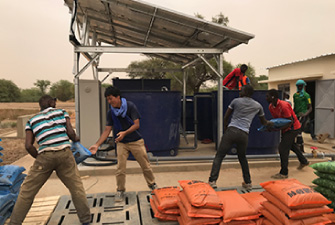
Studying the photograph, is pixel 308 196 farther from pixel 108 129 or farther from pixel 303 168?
pixel 303 168

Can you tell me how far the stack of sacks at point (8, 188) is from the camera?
10.6ft

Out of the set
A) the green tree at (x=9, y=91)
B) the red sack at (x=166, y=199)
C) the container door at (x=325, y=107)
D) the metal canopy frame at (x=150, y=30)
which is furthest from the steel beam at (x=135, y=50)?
the green tree at (x=9, y=91)

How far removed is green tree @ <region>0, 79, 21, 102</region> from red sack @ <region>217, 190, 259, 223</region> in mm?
59655

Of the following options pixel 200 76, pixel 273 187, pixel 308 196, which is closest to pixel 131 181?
pixel 273 187

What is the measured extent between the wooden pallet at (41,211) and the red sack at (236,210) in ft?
7.68

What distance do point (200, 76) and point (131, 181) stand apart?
21.2 metres

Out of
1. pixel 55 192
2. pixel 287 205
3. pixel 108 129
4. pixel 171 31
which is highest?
pixel 171 31

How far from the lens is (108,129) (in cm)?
417

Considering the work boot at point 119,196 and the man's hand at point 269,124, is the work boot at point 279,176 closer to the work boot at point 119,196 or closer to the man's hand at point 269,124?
the man's hand at point 269,124

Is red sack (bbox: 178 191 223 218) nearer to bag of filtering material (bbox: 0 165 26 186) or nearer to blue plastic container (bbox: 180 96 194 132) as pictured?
bag of filtering material (bbox: 0 165 26 186)

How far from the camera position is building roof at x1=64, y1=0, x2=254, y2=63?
5898mm

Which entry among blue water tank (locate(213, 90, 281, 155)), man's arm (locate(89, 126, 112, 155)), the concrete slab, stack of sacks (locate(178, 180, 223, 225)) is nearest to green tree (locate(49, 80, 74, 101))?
the concrete slab

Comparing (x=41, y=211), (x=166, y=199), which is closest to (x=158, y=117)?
(x=166, y=199)

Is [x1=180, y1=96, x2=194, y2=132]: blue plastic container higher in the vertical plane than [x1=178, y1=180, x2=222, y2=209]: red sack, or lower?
higher
